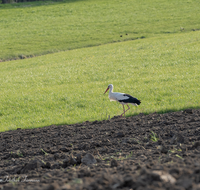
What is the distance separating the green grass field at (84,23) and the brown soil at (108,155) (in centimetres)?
2383

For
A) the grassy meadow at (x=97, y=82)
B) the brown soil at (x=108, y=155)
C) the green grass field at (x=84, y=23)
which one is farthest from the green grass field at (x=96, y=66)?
the brown soil at (x=108, y=155)

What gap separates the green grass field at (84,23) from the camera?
112ft

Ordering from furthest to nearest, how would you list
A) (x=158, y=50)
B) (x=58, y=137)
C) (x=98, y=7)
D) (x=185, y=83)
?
(x=98, y=7)
(x=158, y=50)
(x=185, y=83)
(x=58, y=137)

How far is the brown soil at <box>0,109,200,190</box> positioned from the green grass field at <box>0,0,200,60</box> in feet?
78.2

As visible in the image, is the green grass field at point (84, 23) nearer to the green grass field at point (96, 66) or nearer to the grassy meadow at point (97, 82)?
the green grass field at point (96, 66)

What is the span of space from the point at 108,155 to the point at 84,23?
37863 millimetres

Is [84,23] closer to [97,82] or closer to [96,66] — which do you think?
[96,66]

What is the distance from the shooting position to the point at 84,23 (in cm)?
4203

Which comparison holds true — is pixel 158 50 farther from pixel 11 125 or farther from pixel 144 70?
pixel 11 125

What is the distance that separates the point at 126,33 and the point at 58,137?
1141 inches

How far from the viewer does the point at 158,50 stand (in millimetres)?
25219

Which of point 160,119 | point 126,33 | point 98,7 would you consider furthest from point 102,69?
point 98,7

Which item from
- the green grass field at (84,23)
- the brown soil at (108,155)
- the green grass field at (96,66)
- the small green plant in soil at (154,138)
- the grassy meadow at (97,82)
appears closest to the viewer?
the brown soil at (108,155)

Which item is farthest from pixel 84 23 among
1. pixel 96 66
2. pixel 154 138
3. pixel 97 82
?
pixel 154 138
